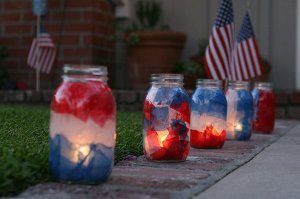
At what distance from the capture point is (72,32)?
318 inches

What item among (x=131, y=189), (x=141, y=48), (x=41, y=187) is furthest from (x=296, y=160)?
(x=141, y=48)

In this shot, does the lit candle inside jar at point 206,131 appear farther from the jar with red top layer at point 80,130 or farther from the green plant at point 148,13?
the green plant at point 148,13

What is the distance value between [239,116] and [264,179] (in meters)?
1.73

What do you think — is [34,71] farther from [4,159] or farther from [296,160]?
[4,159]

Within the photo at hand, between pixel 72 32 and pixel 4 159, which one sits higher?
pixel 72 32

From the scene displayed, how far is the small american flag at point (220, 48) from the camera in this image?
553cm

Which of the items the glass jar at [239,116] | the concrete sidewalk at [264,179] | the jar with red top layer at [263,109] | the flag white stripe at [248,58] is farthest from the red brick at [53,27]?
the concrete sidewalk at [264,179]

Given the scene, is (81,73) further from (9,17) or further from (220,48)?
(9,17)

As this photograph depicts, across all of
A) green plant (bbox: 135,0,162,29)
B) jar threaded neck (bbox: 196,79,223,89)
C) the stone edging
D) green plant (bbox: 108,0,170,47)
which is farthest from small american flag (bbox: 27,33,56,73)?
the stone edging

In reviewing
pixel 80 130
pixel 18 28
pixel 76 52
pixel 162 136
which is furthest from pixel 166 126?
pixel 18 28

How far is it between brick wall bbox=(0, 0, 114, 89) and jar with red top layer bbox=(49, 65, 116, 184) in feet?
17.5

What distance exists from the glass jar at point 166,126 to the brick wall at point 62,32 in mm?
4701

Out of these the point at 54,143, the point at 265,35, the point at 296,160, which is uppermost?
the point at 265,35

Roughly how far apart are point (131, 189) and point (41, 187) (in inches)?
14.5
